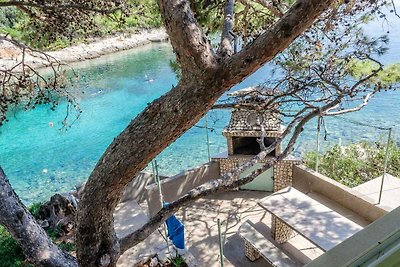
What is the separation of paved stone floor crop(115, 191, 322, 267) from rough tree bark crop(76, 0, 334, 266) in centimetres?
300

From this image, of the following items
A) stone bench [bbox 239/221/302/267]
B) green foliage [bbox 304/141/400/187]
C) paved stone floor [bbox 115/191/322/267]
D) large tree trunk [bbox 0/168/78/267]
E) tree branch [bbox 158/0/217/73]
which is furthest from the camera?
green foliage [bbox 304/141/400/187]

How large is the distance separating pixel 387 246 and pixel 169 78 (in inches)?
729

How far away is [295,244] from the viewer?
4.95 metres

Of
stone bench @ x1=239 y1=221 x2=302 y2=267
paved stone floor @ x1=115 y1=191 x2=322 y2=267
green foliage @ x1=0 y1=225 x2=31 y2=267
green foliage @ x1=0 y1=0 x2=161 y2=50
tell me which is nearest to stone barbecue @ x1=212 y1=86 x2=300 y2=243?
paved stone floor @ x1=115 y1=191 x2=322 y2=267

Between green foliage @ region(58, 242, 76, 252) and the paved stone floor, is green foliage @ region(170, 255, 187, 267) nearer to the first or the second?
the paved stone floor

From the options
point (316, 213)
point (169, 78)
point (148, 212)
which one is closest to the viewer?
point (316, 213)

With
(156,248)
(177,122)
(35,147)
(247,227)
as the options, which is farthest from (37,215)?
(35,147)

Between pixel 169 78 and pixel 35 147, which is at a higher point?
pixel 169 78

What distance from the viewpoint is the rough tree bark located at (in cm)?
159

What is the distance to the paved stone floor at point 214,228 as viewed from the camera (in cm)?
488

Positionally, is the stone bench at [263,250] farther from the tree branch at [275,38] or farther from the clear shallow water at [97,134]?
the clear shallow water at [97,134]

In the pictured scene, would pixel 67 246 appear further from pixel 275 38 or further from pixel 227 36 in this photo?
pixel 275 38

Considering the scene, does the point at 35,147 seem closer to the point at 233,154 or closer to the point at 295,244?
the point at 233,154

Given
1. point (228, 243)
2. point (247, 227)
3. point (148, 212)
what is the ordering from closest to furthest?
point (247, 227)
point (228, 243)
point (148, 212)
